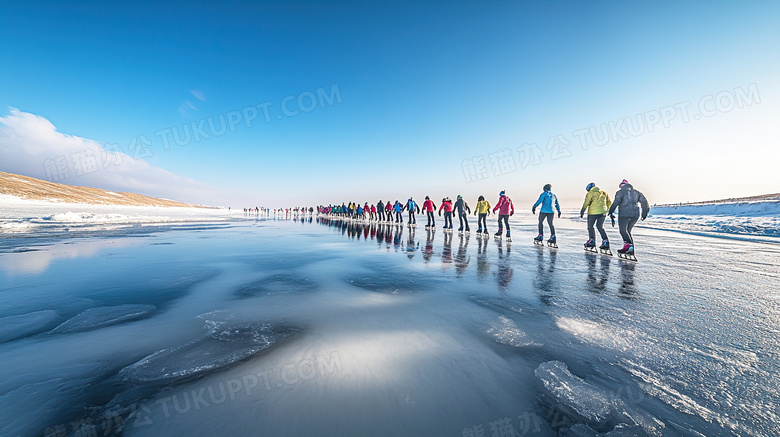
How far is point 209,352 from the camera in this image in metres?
2.43

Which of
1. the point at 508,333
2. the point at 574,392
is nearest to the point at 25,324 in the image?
the point at 508,333

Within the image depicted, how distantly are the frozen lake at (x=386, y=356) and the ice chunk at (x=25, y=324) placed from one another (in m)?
0.03

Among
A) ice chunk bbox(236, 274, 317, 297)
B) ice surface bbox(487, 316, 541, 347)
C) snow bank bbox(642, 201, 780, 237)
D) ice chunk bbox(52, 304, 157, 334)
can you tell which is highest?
snow bank bbox(642, 201, 780, 237)

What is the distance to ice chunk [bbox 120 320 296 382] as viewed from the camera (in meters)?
2.12

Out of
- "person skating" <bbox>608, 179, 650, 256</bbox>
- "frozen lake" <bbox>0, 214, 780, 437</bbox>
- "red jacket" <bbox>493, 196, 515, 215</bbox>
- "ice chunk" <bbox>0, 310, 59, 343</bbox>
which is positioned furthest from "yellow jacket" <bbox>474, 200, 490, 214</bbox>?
"ice chunk" <bbox>0, 310, 59, 343</bbox>

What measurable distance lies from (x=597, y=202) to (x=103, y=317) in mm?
11803

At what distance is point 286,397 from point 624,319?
12.8 ft

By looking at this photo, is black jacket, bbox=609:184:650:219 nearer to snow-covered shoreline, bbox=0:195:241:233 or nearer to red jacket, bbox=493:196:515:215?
red jacket, bbox=493:196:515:215

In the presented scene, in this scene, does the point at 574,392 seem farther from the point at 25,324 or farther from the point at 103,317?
the point at 25,324

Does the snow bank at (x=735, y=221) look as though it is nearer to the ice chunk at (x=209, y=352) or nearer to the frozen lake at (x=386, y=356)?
the frozen lake at (x=386, y=356)

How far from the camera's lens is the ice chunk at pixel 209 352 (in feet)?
6.96

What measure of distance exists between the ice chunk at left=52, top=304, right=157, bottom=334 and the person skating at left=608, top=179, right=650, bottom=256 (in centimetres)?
1059

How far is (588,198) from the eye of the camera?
8.79 meters

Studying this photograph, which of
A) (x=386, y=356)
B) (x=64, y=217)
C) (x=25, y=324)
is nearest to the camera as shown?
(x=386, y=356)
